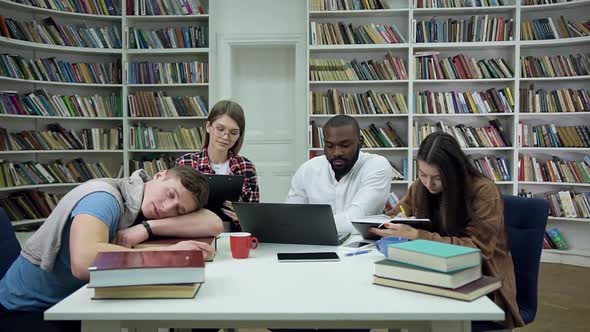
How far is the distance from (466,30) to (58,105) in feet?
13.5

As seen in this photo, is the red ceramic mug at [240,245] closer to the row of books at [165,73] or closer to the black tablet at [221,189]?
the black tablet at [221,189]

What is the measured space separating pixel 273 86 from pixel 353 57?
94 cm

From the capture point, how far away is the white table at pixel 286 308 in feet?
3.73

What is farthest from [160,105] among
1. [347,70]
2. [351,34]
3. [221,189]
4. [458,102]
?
[221,189]

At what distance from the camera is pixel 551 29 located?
16.2 ft

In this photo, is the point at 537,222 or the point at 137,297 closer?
the point at 137,297

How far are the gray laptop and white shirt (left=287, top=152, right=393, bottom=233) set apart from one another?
0.44m

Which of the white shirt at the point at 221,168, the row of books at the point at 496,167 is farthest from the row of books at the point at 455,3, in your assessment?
the white shirt at the point at 221,168

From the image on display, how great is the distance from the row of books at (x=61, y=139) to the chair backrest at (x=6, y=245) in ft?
10.5

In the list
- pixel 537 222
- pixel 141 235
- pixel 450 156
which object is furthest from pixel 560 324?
pixel 141 235

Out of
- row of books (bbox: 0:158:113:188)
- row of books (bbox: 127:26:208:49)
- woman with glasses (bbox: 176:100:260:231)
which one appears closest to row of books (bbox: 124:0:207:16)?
row of books (bbox: 127:26:208:49)

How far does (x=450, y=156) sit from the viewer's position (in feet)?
5.94

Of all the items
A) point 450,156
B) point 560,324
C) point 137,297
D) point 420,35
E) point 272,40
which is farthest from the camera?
point 272,40

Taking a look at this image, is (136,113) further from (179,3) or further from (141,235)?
(141,235)
